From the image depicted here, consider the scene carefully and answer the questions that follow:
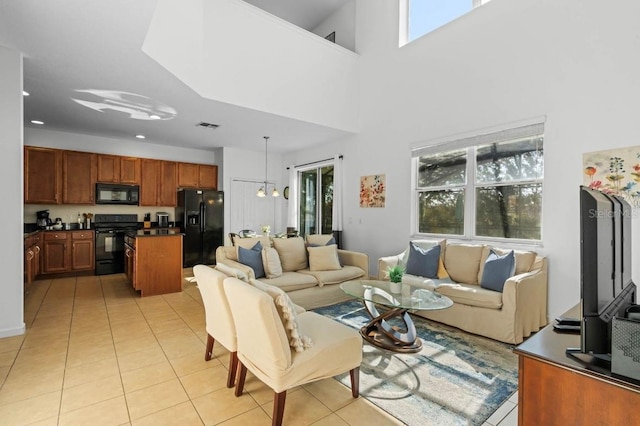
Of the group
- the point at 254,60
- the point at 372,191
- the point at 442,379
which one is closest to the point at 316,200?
the point at 372,191

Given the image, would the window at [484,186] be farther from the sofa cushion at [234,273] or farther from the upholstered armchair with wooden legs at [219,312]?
the upholstered armchair with wooden legs at [219,312]

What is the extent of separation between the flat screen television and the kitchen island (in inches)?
193

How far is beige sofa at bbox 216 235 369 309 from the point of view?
13.2 ft

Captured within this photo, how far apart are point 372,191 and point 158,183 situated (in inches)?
184

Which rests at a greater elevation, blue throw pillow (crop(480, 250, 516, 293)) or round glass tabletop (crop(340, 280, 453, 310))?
blue throw pillow (crop(480, 250, 516, 293))

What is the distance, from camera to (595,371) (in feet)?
3.25

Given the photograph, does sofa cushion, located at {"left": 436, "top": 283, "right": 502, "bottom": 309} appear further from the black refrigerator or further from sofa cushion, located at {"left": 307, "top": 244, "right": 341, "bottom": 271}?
the black refrigerator

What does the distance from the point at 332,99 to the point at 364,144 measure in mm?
1010

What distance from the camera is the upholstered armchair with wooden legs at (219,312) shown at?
2254 mm

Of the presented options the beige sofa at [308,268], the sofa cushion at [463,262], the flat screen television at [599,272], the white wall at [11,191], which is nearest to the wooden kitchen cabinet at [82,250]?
the white wall at [11,191]

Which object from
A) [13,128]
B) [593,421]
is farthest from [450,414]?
[13,128]

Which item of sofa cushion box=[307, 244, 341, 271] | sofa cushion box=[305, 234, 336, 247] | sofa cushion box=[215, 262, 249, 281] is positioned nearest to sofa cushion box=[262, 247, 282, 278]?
sofa cushion box=[307, 244, 341, 271]

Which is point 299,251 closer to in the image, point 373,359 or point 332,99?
point 373,359

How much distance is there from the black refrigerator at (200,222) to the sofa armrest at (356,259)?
11.2 feet
